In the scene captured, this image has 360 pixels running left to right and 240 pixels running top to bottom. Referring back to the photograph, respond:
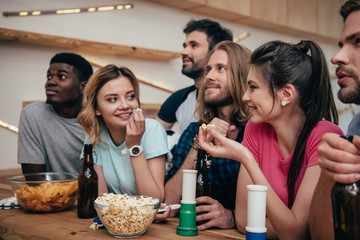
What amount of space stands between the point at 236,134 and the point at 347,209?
0.95 m

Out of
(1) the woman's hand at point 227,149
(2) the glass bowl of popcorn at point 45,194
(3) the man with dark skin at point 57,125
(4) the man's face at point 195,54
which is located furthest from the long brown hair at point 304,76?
(4) the man's face at point 195,54

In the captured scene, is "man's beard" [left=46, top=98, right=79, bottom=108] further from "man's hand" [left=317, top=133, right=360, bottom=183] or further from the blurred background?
"man's hand" [left=317, top=133, right=360, bottom=183]

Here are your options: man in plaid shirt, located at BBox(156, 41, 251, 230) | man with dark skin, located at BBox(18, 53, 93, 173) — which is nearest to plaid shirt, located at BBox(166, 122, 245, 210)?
man in plaid shirt, located at BBox(156, 41, 251, 230)

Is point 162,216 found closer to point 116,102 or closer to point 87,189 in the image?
point 87,189

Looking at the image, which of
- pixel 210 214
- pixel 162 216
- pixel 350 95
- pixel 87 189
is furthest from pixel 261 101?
pixel 87 189

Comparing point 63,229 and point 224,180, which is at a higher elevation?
point 224,180

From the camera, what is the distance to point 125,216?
1.15 meters

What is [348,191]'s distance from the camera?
32.3 inches

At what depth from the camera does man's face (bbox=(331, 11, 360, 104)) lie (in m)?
1.20

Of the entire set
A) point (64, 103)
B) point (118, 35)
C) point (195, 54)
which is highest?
point (118, 35)

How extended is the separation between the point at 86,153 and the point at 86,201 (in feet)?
0.60

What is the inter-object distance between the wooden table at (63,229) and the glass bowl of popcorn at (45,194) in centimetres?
4

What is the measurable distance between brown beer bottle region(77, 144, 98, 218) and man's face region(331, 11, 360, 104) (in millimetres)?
933

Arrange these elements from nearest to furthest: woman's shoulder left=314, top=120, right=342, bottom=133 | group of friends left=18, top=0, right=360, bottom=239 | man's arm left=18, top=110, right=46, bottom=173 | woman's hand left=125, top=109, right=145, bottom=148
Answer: group of friends left=18, top=0, right=360, bottom=239 → woman's shoulder left=314, top=120, right=342, bottom=133 → woman's hand left=125, top=109, right=145, bottom=148 → man's arm left=18, top=110, right=46, bottom=173
